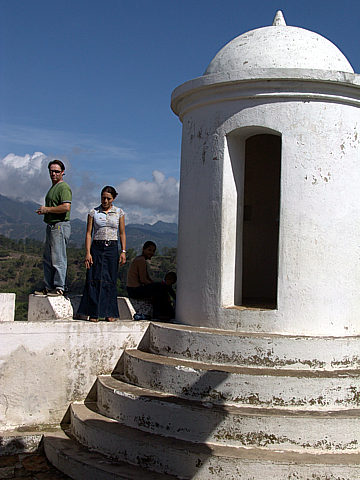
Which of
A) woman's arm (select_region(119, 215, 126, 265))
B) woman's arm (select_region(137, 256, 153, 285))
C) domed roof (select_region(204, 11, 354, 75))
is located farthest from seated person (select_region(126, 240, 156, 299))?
domed roof (select_region(204, 11, 354, 75))

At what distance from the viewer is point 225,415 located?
16.7 ft

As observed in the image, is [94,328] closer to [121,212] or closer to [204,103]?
[121,212]

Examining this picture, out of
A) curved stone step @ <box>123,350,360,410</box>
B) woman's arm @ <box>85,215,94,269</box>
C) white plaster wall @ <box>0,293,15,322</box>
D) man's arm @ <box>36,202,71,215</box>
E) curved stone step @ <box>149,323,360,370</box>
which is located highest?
man's arm @ <box>36,202,71,215</box>

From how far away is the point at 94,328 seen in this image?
21.3 feet

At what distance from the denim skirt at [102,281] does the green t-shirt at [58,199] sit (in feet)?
1.90

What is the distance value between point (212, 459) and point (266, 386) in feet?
2.75

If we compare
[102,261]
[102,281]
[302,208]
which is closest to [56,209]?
[102,261]

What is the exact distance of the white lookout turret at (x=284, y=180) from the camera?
20.0ft

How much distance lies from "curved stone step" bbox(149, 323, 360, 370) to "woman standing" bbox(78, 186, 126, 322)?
135 cm

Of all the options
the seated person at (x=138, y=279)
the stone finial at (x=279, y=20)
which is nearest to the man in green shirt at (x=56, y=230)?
the seated person at (x=138, y=279)

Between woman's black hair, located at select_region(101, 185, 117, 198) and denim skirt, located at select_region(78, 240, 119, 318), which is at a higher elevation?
woman's black hair, located at select_region(101, 185, 117, 198)

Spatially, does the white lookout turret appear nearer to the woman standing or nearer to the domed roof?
the domed roof

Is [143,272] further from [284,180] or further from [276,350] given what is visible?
[276,350]

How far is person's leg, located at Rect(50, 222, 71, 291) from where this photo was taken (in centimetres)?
701
